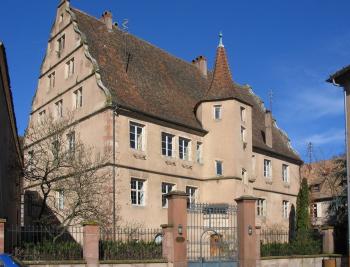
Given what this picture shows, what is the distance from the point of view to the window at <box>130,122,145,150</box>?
110 feet

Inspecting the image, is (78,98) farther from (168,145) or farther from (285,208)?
(285,208)

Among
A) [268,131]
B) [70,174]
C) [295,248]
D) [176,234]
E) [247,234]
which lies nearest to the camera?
[176,234]

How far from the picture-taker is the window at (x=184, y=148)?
36.9 meters

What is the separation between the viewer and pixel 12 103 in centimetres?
3519

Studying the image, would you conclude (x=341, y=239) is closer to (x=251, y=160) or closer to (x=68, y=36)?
(x=251, y=160)

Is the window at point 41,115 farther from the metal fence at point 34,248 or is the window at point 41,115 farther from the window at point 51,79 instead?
the metal fence at point 34,248

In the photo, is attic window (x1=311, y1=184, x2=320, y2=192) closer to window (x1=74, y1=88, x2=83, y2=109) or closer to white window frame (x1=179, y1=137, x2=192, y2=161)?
white window frame (x1=179, y1=137, x2=192, y2=161)

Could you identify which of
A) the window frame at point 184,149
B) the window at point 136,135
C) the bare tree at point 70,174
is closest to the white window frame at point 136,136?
the window at point 136,135

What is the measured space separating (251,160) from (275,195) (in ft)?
19.4

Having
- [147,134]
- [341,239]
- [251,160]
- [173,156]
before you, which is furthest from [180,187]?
[341,239]

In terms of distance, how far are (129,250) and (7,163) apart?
11902 mm

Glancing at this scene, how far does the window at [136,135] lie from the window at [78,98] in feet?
12.8

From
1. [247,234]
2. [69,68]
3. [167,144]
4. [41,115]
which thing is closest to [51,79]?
[69,68]

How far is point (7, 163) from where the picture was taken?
31203mm
